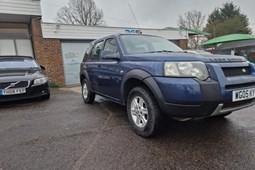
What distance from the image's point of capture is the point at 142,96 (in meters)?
2.95

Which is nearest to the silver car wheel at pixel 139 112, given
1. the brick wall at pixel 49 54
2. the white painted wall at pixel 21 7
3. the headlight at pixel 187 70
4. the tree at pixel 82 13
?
the headlight at pixel 187 70

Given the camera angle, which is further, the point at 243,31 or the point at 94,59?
the point at 243,31

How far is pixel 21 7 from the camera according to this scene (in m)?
9.05

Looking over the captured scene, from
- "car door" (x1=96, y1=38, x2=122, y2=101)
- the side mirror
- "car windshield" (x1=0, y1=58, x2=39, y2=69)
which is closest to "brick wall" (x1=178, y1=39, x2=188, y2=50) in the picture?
"car windshield" (x1=0, y1=58, x2=39, y2=69)

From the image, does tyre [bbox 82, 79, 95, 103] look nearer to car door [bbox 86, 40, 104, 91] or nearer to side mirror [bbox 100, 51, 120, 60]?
car door [bbox 86, 40, 104, 91]

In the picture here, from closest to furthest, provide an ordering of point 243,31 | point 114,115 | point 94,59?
1. point 114,115
2. point 94,59
3. point 243,31

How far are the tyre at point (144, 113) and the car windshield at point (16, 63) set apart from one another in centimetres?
439

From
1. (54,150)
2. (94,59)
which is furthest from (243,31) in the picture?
(54,150)

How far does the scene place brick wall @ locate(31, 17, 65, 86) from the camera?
32.2 feet

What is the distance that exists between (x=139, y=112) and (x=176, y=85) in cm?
86

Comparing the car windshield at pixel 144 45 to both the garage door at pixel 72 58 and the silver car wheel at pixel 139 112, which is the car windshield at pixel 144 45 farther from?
the garage door at pixel 72 58

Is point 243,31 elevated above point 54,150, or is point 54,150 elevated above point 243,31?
point 243,31

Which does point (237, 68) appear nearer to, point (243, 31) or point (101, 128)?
point (101, 128)

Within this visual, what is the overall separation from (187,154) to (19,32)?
11.1 m
